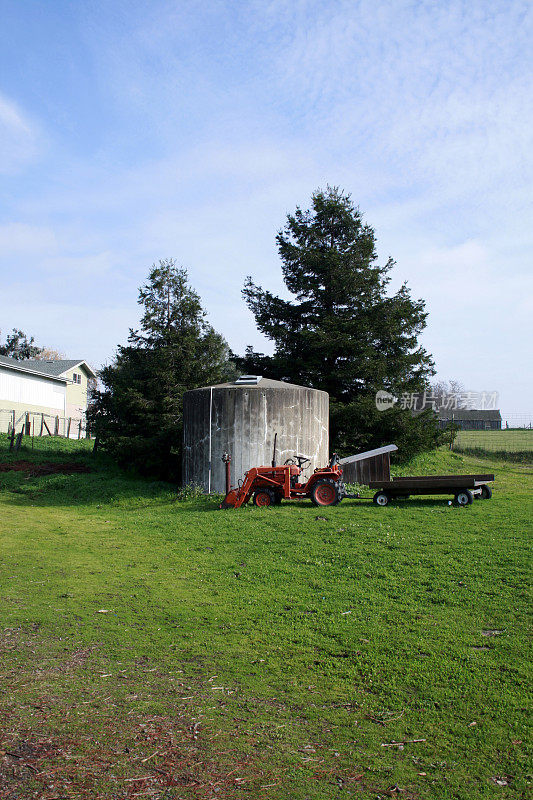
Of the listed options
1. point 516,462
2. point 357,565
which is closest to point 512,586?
point 357,565

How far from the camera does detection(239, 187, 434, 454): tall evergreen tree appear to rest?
24594 mm

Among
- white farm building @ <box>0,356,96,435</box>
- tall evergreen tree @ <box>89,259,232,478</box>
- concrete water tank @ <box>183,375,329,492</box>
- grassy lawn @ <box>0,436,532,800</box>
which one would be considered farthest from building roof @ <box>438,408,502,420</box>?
grassy lawn @ <box>0,436,532,800</box>

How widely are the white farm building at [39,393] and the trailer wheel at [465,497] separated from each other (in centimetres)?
2337

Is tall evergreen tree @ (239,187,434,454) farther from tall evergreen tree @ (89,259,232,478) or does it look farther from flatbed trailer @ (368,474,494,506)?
flatbed trailer @ (368,474,494,506)

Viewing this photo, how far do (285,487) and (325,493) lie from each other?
996mm

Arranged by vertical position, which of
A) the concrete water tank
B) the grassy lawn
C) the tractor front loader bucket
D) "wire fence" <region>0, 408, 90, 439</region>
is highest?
"wire fence" <region>0, 408, 90, 439</region>

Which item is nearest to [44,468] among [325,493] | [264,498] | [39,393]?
[264,498]

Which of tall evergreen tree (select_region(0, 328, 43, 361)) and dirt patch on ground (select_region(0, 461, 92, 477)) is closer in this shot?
dirt patch on ground (select_region(0, 461, 92, 477))

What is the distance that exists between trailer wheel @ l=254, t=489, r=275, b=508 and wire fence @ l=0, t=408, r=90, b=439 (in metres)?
20.1

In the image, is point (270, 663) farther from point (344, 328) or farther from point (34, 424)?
point (34, 424)

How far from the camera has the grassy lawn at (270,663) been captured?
402cm

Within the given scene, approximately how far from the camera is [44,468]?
22.6 m

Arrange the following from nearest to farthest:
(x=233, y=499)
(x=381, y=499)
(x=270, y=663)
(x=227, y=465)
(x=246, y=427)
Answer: (x=270, y=663) < (x=381, y=499) < (x=233, y=499) < (x=227, y=465) < (x=246, y=427)

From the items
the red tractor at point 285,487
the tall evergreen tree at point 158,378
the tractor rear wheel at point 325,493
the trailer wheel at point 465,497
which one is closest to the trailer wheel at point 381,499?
the red tractor at point 285,487
